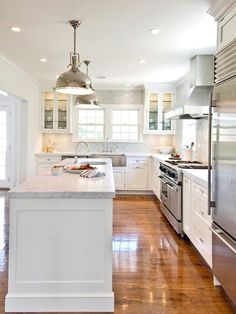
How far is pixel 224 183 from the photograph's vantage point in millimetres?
2404

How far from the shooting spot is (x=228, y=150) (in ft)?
7.67

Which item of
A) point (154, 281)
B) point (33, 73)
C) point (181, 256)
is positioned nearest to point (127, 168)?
point (33, 73)

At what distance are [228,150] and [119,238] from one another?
7.07 ft

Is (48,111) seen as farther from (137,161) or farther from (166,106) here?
(166,106)

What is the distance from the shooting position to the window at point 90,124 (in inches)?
301

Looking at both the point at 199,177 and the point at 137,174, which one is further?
the point at 137,174

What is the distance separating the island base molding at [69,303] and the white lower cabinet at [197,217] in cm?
115

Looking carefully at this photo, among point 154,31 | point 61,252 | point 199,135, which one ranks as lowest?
point 61,252

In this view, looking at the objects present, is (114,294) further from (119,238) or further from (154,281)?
(119,238)

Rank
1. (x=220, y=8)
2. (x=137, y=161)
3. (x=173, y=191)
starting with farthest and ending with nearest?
(x=137, y=161), (x=173, y=191), (x=220, y=8)

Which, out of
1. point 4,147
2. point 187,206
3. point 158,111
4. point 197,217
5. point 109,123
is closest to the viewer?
point 197,217

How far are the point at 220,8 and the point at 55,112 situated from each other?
5.23 meters

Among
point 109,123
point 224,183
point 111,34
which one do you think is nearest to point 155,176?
point 109,123

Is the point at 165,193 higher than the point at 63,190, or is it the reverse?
the point at 63,190
